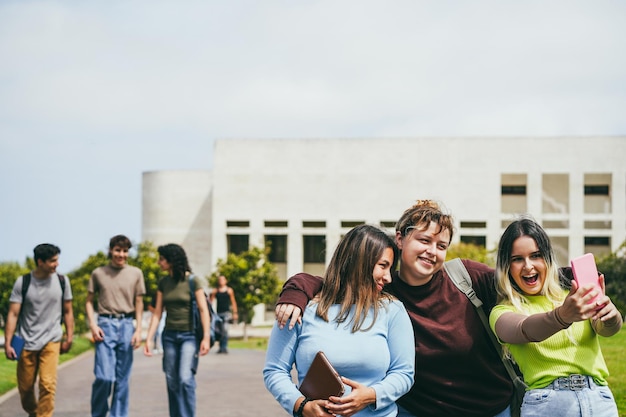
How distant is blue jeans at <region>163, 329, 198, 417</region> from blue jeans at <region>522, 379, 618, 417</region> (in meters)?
4.95

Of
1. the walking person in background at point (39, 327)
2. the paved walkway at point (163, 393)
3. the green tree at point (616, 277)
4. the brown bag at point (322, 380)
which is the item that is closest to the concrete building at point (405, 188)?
the green tree at point (616, 277)

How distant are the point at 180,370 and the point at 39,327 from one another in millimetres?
1656

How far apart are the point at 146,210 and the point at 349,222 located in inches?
588

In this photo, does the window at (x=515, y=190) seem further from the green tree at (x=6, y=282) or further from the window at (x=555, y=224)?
the green tree at (x=6, y=282)

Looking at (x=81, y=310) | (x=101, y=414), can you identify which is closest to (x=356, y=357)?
(x=101, y=414)

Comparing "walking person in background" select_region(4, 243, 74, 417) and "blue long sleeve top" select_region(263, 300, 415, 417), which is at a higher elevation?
"blue long sleeve top" select_region(263, 300, 415, 417)

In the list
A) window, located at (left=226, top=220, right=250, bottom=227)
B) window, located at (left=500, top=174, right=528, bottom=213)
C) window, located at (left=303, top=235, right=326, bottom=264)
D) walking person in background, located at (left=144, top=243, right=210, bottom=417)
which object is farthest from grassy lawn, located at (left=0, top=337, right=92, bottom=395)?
window, located at (left=500, top=174, right=528, bottom=213)

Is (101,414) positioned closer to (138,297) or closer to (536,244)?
(138,297)

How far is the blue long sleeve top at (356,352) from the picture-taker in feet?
12.2

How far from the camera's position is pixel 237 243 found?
55781 mm

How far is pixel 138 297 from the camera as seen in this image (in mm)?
9422

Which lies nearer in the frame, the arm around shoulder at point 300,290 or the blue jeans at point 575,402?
the blue jeans at point 575,402

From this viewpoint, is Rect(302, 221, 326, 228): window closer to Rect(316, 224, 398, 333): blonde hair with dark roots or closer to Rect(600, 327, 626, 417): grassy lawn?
Rect(600, 327, 626, 417): grassy lawn

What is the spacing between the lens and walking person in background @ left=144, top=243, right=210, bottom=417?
829 cm
